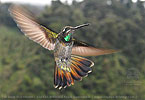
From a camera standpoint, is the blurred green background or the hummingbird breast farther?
the blurred green background

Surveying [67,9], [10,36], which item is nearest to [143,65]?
[67,9]

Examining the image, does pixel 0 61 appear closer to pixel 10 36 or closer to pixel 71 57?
pixel 10 36

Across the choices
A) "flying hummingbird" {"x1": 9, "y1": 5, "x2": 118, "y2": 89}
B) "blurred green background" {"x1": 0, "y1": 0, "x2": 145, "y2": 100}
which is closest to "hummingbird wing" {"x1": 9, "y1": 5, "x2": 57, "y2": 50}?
"flying hummingbird" {"x1": 9, "y1": 5, "x2": 118, "y2": 89}

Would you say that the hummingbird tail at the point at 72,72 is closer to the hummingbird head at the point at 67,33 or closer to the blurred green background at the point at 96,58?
the hummingbird head at the point at 67,33

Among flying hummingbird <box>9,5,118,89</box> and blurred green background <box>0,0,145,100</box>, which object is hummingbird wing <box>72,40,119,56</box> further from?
blurred green background <box>0,0,145,100</box>

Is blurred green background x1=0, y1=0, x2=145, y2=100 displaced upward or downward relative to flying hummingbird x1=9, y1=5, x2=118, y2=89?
downward

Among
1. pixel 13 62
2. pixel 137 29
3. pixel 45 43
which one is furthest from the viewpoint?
pixel 137 29
